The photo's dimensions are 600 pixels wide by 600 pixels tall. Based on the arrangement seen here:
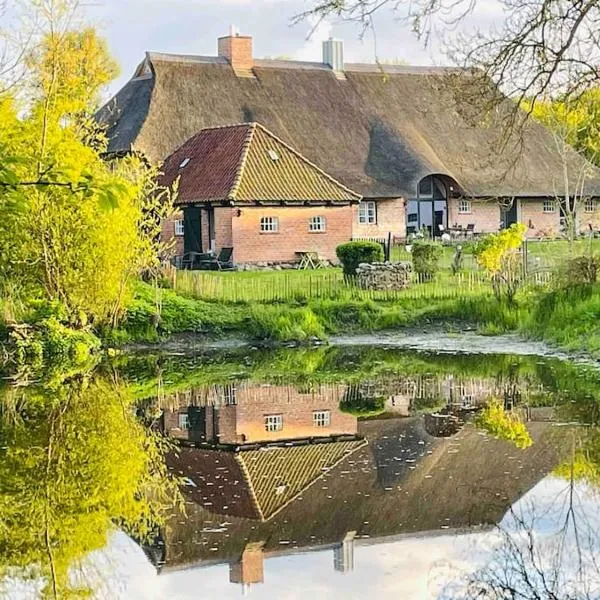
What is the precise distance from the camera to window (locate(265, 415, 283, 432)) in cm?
1542

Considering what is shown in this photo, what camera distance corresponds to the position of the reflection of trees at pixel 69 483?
9320 millimetres

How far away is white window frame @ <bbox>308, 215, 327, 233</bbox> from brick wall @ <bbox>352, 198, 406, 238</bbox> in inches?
205

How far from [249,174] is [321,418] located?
2088 centimetres

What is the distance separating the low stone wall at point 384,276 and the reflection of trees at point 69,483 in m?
11.9

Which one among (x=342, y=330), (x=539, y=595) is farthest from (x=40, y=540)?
(x=342, y=330)

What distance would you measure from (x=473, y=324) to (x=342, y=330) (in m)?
2.74

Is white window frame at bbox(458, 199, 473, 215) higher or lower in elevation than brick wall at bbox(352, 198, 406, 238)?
higher

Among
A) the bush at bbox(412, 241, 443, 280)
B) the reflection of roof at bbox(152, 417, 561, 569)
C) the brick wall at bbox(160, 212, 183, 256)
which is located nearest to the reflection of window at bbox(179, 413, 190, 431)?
the reflection of roof at bbox(152, 417, 561, 569)

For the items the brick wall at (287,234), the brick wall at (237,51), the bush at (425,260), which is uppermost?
the brick wall at (237,51)

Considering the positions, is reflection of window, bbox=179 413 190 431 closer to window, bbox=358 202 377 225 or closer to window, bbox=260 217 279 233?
window, bbox=260 217 279 233

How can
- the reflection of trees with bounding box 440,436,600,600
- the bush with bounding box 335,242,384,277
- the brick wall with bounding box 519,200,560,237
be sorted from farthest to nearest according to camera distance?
the brick wall with bounding box 519,200,560,237 → the bush with bounding box 335,242,384,277 → the reflection of trees with bounding box 440,436,600,600

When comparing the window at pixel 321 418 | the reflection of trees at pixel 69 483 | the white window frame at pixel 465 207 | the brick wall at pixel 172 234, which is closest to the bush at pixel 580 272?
the window at pixel 321 418

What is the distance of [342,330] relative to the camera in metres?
25.6

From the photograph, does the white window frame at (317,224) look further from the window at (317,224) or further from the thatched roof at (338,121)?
the thatched roof at (338,121)
